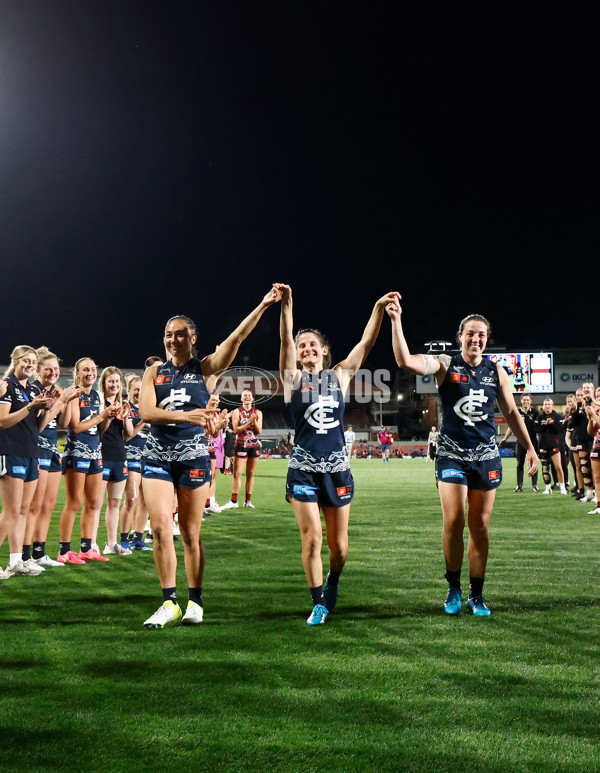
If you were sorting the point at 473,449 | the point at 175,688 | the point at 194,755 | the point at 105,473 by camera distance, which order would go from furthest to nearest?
1. the point at 105,473
2. the point at 473,449
3. the point at 175,688
4. the point at 194,755

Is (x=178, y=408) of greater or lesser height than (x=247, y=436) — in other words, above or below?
above

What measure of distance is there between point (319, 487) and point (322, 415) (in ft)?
1.82

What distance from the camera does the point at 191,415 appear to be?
17.2 ft

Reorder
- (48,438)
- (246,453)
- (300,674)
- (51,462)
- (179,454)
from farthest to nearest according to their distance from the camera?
(246,453), (51,462), (48,438), (179,454), (300,674)

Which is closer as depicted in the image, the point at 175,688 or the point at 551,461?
the point at 175,688

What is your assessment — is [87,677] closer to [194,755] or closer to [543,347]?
[194,755]

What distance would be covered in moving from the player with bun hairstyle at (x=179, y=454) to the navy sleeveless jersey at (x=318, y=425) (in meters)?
0.65

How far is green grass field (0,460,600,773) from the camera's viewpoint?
3.06m

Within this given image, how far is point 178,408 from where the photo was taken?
5457mm

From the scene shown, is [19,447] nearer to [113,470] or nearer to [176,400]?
[113,470]

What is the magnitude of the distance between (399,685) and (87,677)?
1.77 meters

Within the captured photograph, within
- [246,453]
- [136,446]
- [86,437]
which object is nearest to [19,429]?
[86,437]

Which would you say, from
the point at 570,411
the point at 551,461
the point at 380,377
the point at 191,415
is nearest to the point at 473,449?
the point at 191,415

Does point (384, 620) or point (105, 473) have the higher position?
point (105, 473)
